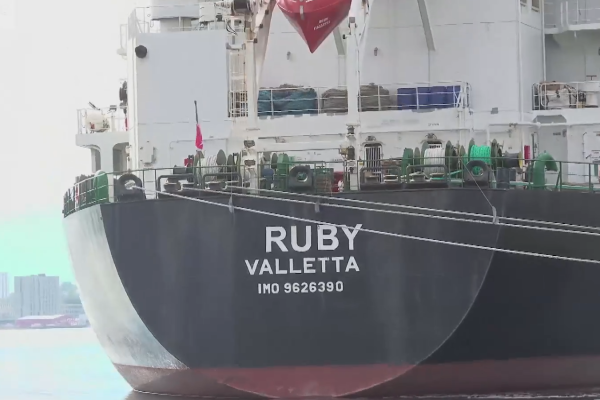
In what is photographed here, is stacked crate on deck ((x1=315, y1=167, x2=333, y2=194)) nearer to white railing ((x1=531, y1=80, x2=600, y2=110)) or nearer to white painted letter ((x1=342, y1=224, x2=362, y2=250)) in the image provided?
white painted letter ((x1=342, y1=224, x2=362, y2=250))

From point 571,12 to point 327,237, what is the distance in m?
10.7

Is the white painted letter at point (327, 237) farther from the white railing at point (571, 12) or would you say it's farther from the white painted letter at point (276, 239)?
the white railing at point (571, 12)

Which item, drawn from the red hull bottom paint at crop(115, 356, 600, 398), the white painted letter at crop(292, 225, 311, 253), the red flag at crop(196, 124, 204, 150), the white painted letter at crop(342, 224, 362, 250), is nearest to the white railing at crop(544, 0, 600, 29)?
the red hull bottom paint at crop(115, 356, 600, 398)

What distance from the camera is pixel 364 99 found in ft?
83.7

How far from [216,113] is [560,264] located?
6.88 meters

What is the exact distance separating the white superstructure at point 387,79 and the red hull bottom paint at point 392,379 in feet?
13.2

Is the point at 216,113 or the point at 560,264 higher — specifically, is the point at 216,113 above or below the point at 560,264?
above

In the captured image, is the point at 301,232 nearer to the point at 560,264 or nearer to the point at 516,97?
the point at 560,264

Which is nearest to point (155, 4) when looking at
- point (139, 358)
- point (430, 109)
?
point (430, 109)

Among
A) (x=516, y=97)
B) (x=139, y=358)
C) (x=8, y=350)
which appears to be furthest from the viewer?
(x=8, y=350)

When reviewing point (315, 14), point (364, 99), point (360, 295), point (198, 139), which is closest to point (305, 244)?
point (360, 295)

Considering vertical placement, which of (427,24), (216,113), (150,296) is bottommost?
(150,296)

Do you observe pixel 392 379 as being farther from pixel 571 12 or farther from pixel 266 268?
pixel 571 12

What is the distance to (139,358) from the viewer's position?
74.6 ft
